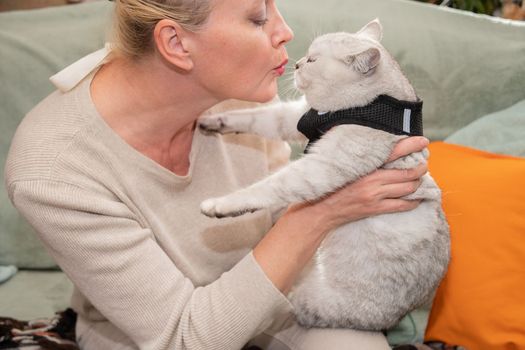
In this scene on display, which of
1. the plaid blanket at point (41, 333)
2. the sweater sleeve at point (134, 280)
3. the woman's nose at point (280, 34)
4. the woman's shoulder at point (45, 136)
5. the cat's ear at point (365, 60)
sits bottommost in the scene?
the plaid blanket at point (41, 333)

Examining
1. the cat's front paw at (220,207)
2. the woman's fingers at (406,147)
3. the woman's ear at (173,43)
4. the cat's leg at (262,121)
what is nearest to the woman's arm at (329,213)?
A: the woman's fingers at (406,147)

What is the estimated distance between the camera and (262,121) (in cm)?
149

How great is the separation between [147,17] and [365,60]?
18.3 inches

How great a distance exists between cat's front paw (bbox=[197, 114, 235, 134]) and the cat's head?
0.22 meters

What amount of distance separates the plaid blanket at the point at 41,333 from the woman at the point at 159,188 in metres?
0.17

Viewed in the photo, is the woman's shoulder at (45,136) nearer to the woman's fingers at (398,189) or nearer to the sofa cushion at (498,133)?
the woman's fingers at (398,189)

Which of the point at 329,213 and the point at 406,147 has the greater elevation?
the point at 406,147

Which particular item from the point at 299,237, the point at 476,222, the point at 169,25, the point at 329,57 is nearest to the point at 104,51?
the point at 169,25

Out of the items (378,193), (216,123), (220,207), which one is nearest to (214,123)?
(216,123)

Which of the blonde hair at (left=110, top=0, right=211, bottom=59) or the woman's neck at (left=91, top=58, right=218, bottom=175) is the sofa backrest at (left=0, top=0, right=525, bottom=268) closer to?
the woman's neck at (left=91, top=58, right=218, bottom=175)

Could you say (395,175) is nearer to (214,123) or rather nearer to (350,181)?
(350,181)

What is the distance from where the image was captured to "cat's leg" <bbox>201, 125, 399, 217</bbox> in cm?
119

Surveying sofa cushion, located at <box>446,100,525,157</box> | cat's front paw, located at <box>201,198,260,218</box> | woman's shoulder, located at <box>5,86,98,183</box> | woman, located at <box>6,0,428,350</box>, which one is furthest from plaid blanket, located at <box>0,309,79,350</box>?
sofa cushion, located at <box>446,100,525,157</box>

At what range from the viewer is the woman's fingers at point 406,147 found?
125 centimetres
